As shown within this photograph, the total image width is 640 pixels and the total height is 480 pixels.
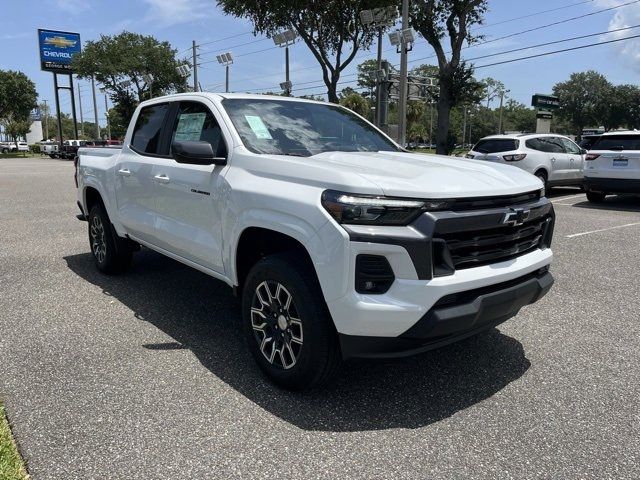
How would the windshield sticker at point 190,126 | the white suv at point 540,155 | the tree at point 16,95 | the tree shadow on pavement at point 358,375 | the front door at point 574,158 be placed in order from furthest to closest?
the tree at point 16,95, the front door at point 574,158, the white suv at point 540,155, the windshield sticker at point 190,126, the tree shadow on pavement at point 358,375

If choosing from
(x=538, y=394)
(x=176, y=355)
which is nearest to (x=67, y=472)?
(x=176, y=355)

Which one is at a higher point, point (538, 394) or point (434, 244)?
point (434, 244)

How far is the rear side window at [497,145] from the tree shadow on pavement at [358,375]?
34.2 ft

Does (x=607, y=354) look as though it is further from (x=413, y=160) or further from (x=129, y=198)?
(x=129, y=198)

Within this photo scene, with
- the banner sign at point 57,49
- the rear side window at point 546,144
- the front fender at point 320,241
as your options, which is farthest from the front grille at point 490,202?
the banner sign at point 57,49

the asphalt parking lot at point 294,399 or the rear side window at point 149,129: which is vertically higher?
the rear side window at point 149,129

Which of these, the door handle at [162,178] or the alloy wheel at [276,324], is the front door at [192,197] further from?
the alloy wheel at [276,324]

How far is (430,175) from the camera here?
122 inches

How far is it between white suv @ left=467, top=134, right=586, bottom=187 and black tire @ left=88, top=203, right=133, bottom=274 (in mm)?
9818

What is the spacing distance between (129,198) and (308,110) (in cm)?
194

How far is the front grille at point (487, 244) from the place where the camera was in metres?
2.88

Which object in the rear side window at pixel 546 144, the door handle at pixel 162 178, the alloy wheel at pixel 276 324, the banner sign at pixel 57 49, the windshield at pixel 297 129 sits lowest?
the alloy wheel at pixel 276 324

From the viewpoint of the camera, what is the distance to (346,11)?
2361 centimetres

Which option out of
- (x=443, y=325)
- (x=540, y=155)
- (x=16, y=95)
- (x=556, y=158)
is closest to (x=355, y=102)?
(x=16, y=95)
